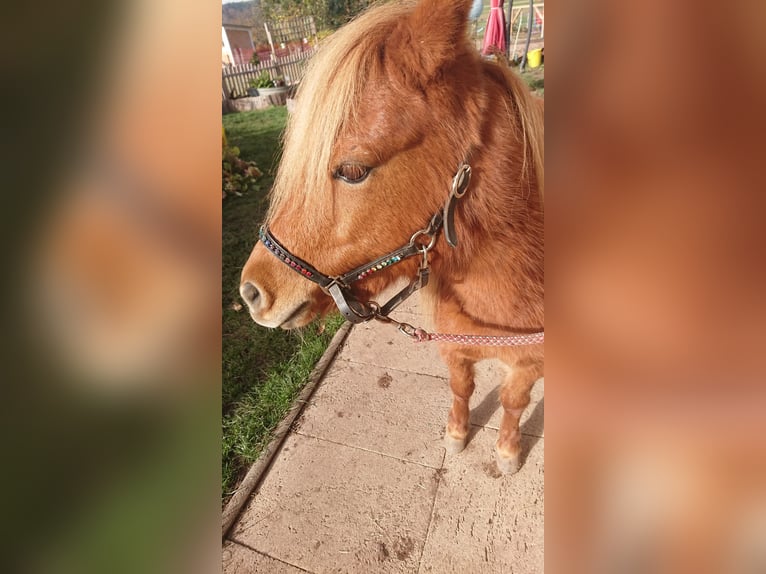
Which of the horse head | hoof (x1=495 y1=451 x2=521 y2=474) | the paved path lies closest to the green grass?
the paved path

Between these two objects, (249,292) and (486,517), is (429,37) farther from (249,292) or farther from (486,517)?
(486,517)

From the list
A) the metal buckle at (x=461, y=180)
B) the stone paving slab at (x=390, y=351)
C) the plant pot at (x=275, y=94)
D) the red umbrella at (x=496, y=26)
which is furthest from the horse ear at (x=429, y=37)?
the plant pot at (x=275, y=94)

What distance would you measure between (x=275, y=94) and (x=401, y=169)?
12.0m

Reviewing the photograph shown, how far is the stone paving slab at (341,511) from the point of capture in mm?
2043

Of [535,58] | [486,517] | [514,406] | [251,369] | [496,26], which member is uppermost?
[496,26]

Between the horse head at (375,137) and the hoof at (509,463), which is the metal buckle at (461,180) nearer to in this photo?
the horse head at (375,137)

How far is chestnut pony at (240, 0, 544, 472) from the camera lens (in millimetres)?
1192

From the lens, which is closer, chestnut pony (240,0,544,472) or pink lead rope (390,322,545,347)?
chestnut pony (240,0,544,472)

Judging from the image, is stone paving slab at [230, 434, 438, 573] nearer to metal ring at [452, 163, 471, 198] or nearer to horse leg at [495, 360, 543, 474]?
horse leg at [495, 360, 543, 474]

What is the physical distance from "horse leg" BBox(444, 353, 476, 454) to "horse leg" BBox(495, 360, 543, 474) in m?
0.20

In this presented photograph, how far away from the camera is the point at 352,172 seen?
1217mm
